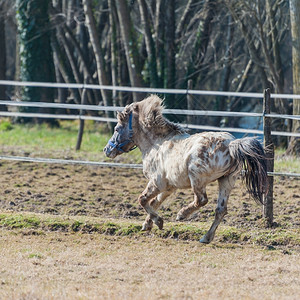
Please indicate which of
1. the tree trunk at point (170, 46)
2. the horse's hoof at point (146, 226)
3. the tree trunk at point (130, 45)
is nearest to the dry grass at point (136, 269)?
the horse's hoof at point (146, 226)

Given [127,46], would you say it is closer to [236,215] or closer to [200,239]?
[236,215]

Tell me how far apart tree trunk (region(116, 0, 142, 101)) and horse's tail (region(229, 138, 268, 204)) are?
8234mm

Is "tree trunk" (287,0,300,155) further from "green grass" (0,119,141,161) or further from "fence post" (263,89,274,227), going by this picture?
"fence post" (263,89,274,227)

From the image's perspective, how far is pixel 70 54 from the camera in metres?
18.3

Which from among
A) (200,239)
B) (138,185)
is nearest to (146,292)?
(200,239)

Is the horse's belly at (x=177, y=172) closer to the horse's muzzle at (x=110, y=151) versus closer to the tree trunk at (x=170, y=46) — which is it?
the horse's muzzle at (x=110, y=151)

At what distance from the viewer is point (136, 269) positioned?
5734 mm

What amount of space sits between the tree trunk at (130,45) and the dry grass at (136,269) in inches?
319

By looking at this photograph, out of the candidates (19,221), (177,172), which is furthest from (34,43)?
(177,172)

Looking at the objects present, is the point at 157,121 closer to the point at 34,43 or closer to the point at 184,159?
the point at 184,159

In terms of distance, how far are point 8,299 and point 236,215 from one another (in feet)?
13.0

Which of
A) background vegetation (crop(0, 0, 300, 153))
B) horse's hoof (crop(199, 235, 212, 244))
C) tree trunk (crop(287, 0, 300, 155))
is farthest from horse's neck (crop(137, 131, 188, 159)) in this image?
background vegetation (crop(0, 0, 300, 153))

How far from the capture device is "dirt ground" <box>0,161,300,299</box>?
5.02m

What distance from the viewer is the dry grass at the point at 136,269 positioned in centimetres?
493
